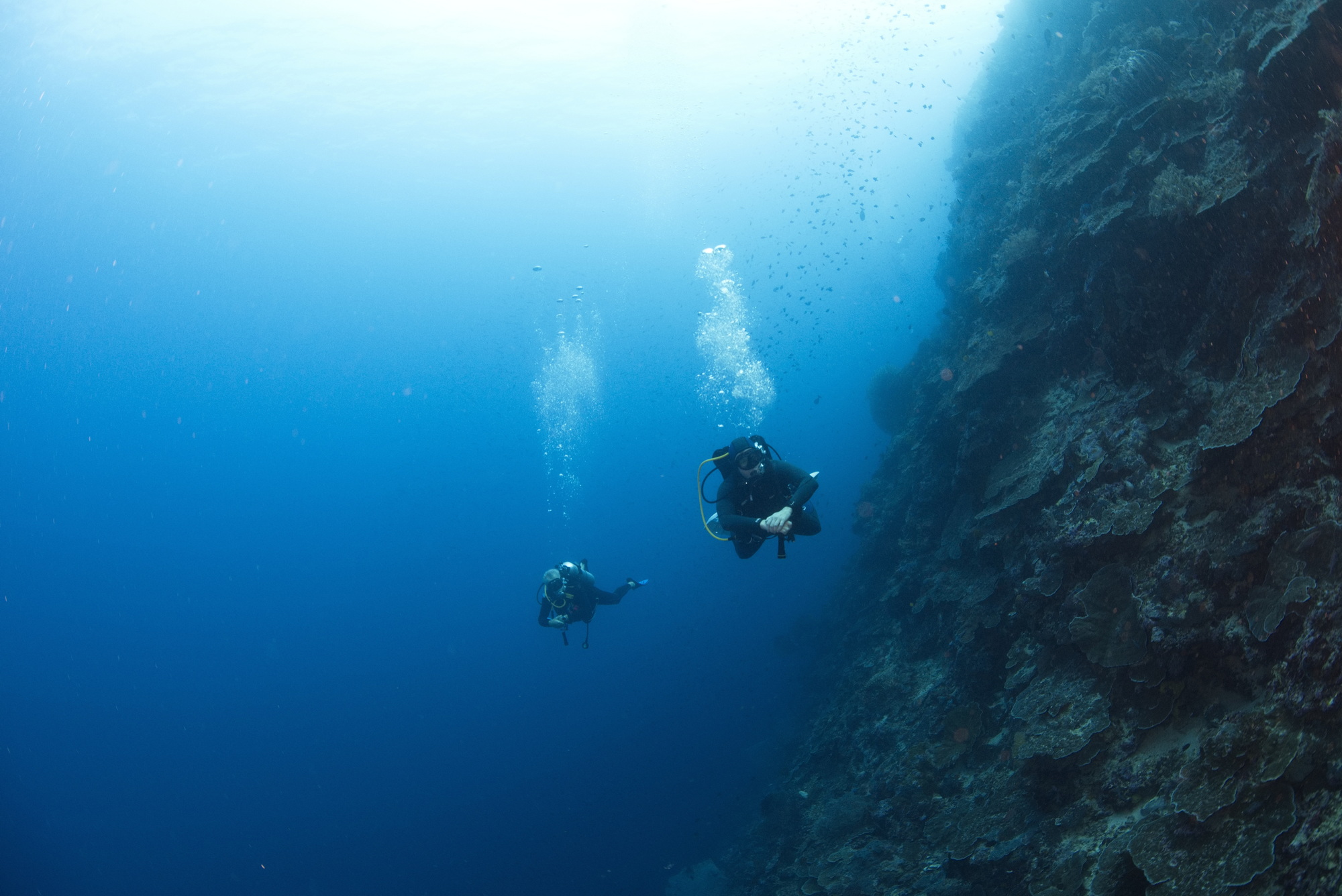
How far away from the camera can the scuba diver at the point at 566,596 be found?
39.3ft

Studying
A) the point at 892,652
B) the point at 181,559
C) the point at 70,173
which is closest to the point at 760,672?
the point at 892,652

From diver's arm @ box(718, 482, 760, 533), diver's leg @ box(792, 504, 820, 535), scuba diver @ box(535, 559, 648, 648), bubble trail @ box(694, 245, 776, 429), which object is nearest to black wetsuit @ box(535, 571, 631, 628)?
scuba diver @ box(535, 559, 648, 648)

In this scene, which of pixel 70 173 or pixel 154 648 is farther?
pixel 154 648

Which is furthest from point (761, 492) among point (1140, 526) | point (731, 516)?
point (1140, 526)

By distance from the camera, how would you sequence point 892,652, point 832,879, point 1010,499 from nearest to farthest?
point 1010,499, point 832,879, point 892,652

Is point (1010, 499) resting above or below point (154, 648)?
below

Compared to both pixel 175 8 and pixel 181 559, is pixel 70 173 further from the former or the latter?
pixel 181 559

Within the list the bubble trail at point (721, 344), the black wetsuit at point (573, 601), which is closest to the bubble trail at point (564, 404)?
the bubble trail at point (721, 344)

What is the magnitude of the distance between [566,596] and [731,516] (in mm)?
7907

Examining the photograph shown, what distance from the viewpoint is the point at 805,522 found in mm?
5195

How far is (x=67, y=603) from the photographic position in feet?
284

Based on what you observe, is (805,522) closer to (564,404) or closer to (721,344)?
(721,344)

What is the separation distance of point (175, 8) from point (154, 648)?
102 m

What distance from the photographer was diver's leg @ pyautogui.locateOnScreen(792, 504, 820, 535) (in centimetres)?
498
